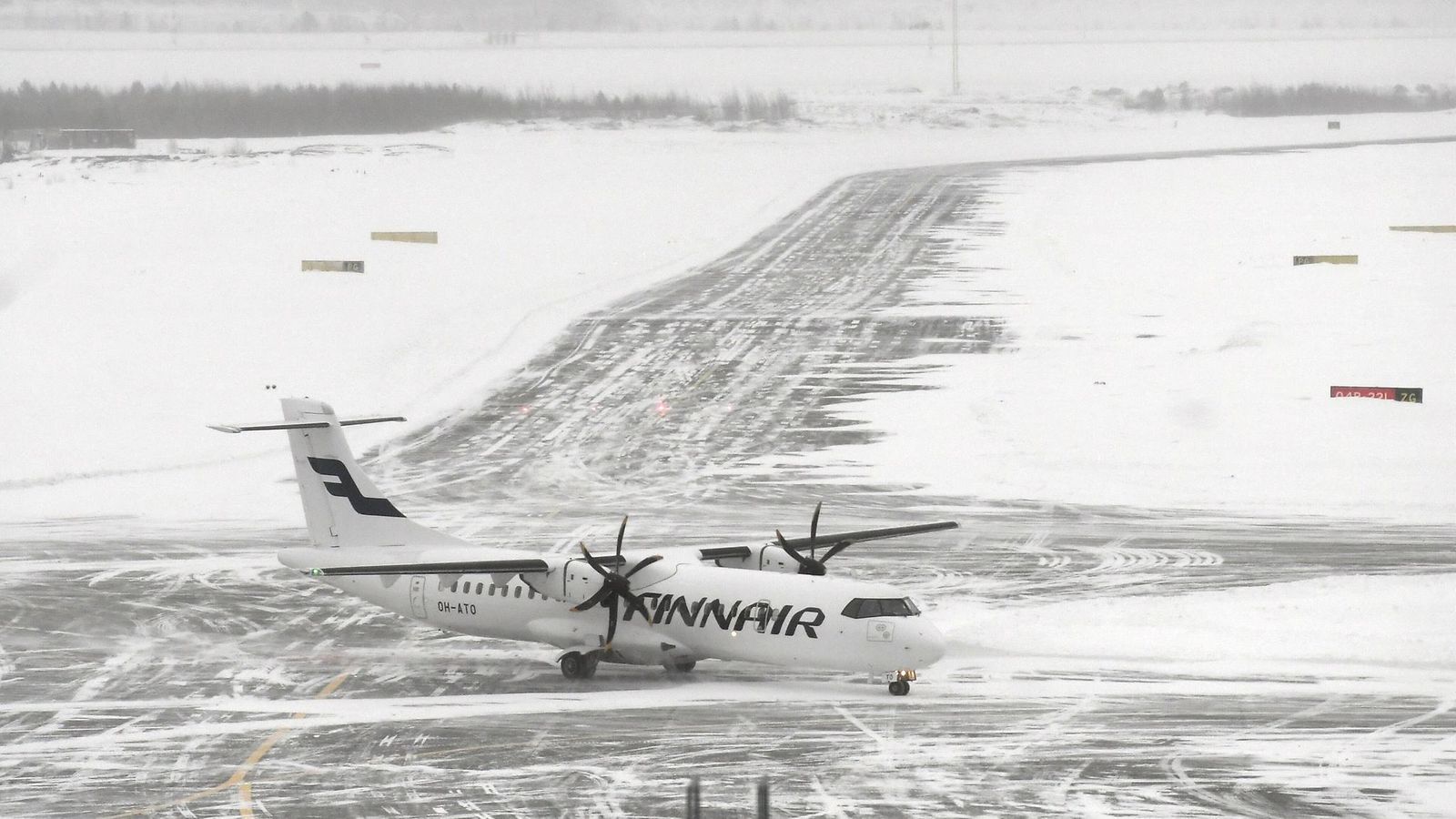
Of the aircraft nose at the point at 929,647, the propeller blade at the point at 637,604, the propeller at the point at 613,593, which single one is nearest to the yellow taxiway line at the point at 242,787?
the propeller at the point at 613,593

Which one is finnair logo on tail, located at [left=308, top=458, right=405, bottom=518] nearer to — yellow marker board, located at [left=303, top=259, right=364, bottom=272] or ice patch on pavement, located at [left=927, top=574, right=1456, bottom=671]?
ice patch on pavement, located at [left=927, top=574, right=1456, bottom=671]

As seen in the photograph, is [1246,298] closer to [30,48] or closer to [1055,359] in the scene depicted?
[1055,359]

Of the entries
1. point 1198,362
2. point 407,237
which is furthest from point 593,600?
point 407,237

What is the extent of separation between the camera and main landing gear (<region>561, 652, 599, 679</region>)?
33906 mm

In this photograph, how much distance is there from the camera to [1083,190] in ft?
352

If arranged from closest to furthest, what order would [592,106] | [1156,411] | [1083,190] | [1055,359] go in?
[1156,411] < [1055,359] < [1083,190] < [592,106]

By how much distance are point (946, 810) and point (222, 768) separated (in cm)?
1189

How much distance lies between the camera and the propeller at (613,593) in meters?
33.3

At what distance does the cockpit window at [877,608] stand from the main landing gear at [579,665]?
5.44m

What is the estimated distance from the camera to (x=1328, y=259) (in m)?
84.9

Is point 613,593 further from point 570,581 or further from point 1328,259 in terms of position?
point 1328,259

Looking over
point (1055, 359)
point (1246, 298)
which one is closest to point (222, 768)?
point (1055, 359)

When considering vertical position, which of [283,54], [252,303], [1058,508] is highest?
[283,54]

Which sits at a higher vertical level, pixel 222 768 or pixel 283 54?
pixel 283 54
